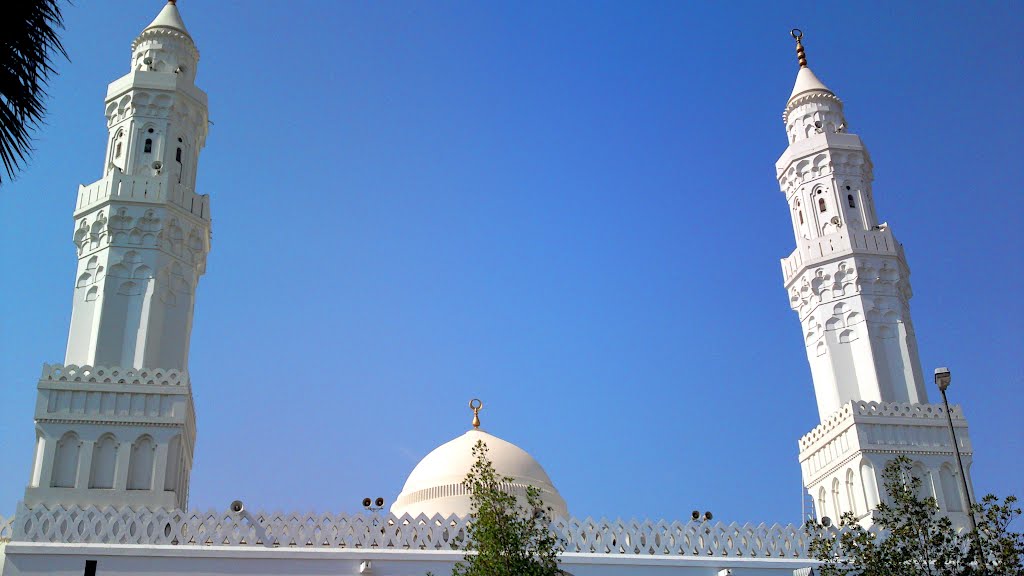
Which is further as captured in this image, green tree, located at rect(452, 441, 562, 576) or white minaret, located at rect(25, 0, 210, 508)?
white minaret, located at rect(25, 0, 210, 508)

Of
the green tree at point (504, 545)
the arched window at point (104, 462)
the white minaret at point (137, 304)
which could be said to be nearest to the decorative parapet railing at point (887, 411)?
the green tree at point (504, 545)

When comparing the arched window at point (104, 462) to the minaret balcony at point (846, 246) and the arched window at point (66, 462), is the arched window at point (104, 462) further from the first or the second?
the minaret balcony at point (846, 246)

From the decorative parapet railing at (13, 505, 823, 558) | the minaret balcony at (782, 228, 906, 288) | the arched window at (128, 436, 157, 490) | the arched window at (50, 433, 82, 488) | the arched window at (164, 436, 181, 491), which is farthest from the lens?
the minaret balcony at (782, 228, 906, 288)

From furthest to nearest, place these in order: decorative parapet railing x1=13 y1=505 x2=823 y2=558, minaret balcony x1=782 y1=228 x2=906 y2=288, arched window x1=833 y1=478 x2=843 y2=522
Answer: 1. minaret balcony x1=782 y1=228 x2=906 y2=288
2. arched window x1=833 y1=478 x2=843 y2=522
3. decorative parapet railing x1=13 y1=505 x2=823 y2=558

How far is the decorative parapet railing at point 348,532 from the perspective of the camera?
16375 mm

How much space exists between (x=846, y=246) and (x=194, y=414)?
50.2 feet

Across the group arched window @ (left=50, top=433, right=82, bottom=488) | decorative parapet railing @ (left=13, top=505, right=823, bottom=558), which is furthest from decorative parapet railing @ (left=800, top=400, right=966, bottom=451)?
arched window @ (left=50, top=433, right=82, bottom=488)

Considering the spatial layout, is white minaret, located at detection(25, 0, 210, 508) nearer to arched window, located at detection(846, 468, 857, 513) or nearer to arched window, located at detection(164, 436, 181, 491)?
arched window, located at detection(164, 436, 181, 491)

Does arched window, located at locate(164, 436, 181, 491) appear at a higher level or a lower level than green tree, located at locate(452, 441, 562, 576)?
higher

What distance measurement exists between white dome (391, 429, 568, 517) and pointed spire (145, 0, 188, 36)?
1213 cm

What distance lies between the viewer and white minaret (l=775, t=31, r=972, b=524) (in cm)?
2130

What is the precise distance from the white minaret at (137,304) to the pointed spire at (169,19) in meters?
0.04

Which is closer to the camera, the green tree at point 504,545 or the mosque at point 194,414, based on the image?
the green tree at point 504,545

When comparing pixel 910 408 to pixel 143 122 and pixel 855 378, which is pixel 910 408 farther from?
pixel 143 122
